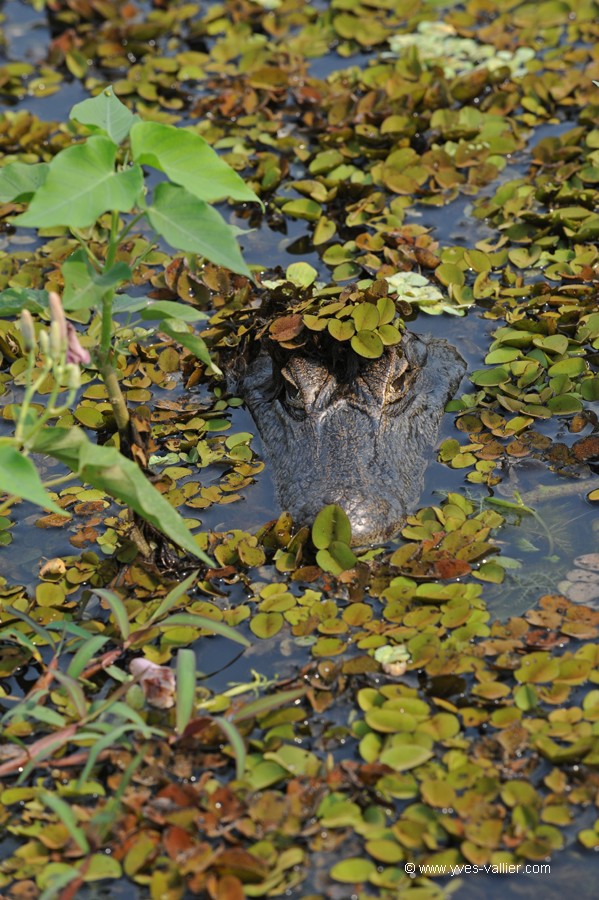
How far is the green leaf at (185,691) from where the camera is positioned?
363 centimetres

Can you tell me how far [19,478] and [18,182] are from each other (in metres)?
1.08

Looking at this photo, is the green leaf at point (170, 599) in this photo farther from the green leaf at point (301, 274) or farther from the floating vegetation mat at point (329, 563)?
the green leaf at point (301, 274)

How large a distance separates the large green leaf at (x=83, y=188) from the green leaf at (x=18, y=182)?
327mm

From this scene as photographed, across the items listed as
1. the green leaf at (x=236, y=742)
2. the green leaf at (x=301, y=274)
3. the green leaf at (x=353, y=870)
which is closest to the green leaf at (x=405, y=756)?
the green leaf at (x=353, y=870)

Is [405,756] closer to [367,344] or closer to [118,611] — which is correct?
[118,611]

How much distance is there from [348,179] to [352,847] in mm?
4638

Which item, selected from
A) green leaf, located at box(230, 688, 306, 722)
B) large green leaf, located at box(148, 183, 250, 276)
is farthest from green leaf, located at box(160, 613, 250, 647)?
large green leaf, located at box(148, 183, 250, 276)

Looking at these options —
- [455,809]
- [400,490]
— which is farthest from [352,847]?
[400,490]

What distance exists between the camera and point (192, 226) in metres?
3.51

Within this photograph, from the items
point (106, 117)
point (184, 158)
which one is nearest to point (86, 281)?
point (184, 158)

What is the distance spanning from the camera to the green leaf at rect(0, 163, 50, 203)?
3725mm

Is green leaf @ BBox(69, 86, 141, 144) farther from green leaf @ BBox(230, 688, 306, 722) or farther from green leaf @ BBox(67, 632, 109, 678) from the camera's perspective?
green leaf @ BBox(230, 688, 306, 722)

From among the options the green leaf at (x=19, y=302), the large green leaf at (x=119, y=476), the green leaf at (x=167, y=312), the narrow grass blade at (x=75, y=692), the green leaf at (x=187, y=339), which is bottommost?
the narrow grass blade at (x=75, y=692)

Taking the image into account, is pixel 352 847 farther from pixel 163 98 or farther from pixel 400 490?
pixel 163 98
